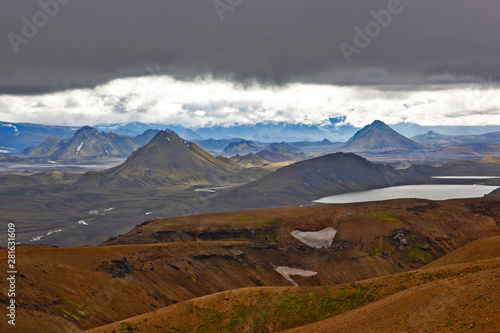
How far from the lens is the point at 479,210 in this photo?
17900cm

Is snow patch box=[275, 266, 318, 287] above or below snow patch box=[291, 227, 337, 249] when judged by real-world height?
below

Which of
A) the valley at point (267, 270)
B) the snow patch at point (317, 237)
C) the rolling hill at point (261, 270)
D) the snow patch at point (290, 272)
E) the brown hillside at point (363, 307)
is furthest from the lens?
the snow patch at point (317, 237)

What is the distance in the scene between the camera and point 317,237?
6093 inches

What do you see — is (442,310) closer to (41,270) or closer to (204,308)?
(204,308)

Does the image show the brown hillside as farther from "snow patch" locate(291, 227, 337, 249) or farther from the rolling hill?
"snow patch" locate(291, 227, 337, 249)

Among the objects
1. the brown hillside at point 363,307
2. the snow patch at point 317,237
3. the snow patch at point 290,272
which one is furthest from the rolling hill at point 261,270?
the snow patch at point 317,237

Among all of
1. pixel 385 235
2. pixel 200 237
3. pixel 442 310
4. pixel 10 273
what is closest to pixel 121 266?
pixel 10 273

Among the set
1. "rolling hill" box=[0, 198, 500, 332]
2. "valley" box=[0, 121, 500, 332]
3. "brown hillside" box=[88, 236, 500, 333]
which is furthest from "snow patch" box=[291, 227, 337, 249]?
"brown hillside" box=[88, 236, 500, 333]

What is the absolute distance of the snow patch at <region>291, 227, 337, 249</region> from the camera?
490 ft

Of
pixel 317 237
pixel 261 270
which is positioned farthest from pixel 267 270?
pixel 317 237

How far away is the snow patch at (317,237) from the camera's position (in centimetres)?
14950

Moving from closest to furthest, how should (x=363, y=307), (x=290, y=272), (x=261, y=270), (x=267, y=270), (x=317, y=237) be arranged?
(x=363, y=307)
(x=261, y=270)
(x=267, y=270)
(x=290, y=272)
(x=317, y=237)

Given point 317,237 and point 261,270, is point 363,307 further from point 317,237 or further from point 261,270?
point 317,237

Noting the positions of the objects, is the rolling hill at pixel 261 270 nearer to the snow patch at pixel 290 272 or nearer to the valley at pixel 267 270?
the valley at pixel 267 270
